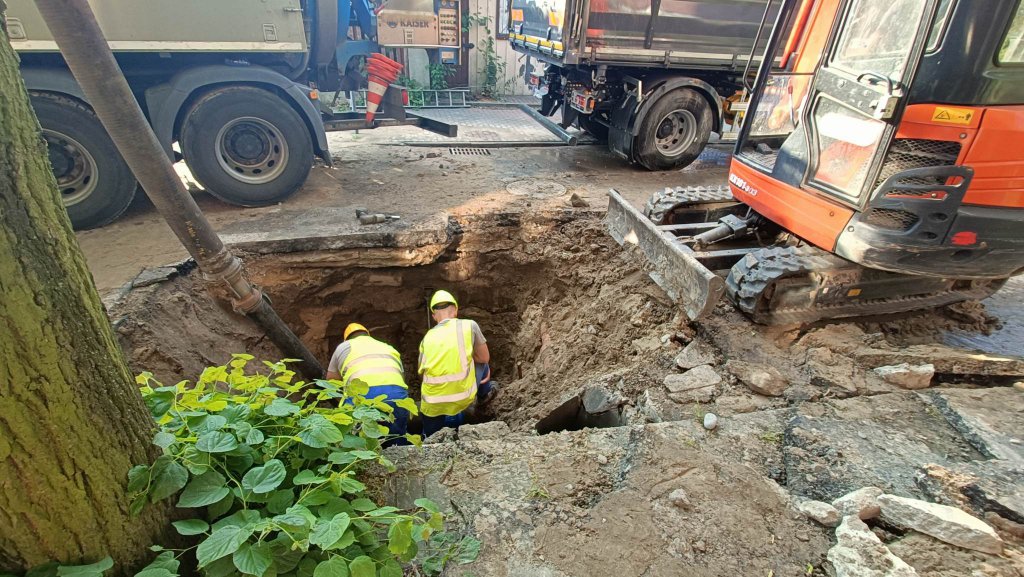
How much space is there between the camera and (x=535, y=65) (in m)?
13.4

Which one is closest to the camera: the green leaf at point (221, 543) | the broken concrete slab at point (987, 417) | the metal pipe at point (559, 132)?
the green leaf at point (221, 543)

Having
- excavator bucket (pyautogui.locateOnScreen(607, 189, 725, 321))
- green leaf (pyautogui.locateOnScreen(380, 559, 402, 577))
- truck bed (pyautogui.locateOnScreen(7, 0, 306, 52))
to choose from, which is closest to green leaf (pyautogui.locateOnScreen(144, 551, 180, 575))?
green leaf (pyautogui.locateOnScreen(380, 559, 402, 577))

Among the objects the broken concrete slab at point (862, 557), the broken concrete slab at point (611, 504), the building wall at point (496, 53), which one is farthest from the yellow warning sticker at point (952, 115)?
the building wall at point (496, 53)

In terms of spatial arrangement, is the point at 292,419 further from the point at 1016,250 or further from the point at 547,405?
the point at 1016,250

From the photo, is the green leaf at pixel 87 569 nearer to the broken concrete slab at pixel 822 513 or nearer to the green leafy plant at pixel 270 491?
the green leafy plant at pixel 270 491

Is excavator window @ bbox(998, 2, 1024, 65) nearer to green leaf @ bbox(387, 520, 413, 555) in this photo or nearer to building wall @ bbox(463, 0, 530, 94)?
green leaf @ bbox(387, 520, 413, 555)

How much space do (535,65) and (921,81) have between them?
11.7 metres

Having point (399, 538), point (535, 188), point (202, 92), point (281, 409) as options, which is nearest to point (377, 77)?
point (202, 92)

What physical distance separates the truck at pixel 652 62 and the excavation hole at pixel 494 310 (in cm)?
278

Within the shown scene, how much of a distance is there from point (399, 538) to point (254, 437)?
0.62 metres

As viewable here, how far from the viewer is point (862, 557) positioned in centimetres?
189

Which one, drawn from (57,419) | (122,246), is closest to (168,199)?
(57,419)

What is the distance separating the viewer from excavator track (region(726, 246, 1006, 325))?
3496 mm

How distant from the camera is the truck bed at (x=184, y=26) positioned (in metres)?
4.36
